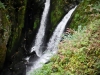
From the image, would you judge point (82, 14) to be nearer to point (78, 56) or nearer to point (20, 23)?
point (20, 23)

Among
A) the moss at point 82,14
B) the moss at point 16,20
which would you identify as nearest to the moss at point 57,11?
the moss at point 16,20

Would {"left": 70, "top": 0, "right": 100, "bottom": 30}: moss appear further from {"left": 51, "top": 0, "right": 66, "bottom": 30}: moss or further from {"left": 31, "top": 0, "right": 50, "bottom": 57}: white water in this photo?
{"left": 31, "top": 0, "right": 50, "bottom": 57}: white water

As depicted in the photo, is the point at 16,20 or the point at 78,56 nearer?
the point at 78,56

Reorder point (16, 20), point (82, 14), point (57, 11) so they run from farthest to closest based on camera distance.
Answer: point (57, 11) → point (16, 20) → point (82, 14)

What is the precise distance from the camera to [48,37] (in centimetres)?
1214

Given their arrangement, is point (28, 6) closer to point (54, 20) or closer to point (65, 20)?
point (54, 20)

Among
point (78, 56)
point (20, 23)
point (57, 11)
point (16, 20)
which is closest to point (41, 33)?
point (20, 23)

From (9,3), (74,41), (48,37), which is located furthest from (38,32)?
(74,41)

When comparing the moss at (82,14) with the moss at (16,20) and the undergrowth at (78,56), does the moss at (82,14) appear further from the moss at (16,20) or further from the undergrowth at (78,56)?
the undergrowth at (78,56)

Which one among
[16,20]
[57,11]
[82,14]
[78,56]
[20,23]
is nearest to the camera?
[78,56]

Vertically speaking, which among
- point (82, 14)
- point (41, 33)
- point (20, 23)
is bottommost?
point (41, 33)

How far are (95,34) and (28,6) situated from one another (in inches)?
370

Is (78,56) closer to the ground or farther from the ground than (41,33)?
farther from the ground

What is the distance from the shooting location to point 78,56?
12.8 ft
